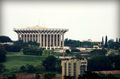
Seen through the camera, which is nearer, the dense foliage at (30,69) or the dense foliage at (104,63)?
the dense foliage at (30,69)

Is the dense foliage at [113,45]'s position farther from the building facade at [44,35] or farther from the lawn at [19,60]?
the lawn at [19,60]

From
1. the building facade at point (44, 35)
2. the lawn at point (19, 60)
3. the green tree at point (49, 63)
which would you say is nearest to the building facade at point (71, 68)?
the green tree at point (49, 63)

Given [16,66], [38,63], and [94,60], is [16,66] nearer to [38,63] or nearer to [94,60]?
[38,63]

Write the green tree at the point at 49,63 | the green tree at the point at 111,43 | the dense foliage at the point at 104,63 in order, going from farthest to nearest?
the green tree at the point at 111,43
the dense foliage at the point at 104,63
the green tree at the point at 49,63

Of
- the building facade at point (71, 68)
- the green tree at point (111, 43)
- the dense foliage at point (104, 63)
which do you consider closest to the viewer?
the building facade at point (71, 68)

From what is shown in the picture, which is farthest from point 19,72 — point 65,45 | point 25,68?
point 65,45

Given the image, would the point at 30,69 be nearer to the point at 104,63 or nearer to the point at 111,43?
the point at 104,63
